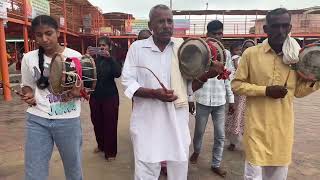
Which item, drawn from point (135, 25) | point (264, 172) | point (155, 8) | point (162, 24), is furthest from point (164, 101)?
point (135, 25)

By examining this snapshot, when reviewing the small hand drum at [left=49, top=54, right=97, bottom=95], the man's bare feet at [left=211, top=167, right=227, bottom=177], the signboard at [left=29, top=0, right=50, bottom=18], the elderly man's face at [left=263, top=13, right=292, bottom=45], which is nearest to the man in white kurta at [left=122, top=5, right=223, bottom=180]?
the small hand drum at [left=49, top=54, right=97, bottom=95]

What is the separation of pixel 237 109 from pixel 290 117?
2.78 m

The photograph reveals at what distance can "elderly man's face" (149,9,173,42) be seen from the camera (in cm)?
285

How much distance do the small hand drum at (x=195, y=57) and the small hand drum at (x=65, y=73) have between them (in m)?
0.79

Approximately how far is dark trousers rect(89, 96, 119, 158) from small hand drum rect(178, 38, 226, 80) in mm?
2546

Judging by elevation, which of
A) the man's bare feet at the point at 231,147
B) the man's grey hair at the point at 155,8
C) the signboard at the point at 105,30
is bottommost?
the man's bare feet at the point at 231,147

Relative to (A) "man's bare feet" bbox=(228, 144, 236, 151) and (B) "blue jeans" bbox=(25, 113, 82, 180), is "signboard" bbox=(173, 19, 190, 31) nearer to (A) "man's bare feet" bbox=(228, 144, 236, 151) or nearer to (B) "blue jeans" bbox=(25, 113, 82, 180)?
(A) "man's bare feet" bbox=(228, 144, 236, 151)

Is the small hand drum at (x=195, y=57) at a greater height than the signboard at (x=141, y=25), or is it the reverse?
the signboard at (x=141, y=25)

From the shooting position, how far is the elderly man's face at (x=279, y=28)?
287cm

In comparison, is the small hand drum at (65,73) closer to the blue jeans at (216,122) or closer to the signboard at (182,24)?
the blue jeans at (216,122)

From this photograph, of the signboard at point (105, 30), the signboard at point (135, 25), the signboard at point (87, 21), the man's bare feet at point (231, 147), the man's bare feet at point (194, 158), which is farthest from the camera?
the signboard at point (135, 25)

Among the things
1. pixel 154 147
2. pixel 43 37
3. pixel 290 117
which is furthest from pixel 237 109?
pixel 43 37

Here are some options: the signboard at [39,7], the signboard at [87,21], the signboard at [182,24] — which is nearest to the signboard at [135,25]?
the signboard at [182,24]

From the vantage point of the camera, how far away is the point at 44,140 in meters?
3.05
